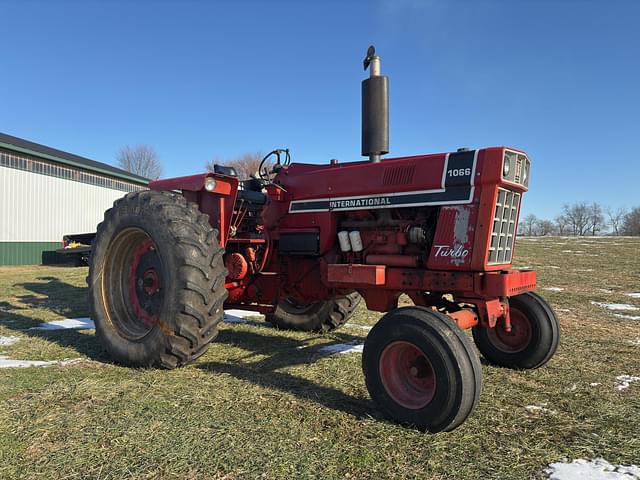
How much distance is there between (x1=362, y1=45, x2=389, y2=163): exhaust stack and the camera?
14.0 ft

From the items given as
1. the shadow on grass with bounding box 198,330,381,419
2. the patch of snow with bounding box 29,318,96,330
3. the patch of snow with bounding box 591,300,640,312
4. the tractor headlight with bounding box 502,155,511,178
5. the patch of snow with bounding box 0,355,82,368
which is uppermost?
the tractor headlight with bounding box 502,155,511,178

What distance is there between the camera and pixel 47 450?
2.63m

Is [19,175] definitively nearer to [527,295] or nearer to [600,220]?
[527,295]

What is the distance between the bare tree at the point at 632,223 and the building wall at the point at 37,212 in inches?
4166

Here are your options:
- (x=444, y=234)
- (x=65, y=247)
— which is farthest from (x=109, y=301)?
(x=65, y=247)

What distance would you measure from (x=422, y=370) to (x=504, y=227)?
1417mm

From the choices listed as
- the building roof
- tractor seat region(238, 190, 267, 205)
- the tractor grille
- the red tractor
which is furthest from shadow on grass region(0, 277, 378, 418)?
the building roof

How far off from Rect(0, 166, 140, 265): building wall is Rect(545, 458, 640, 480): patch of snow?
22.0m

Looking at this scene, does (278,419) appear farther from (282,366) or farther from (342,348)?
(342,348)

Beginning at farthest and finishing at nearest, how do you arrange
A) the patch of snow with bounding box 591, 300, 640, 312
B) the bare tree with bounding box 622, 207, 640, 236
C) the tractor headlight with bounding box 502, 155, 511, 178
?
the bare tree with bounding box 622, 207, 640, 236 < the patch of snow with bounding box 591, 300, 640, 312 < the tractor headlight with bounding box 502, 155, 511, 178

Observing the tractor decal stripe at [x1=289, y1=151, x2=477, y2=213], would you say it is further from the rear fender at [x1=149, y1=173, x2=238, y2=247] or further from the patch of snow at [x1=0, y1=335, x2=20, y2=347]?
the patch of snow at [x1=0, y1=335, x2=20, y2=347]

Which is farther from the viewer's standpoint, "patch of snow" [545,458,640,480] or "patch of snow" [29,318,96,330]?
"patch of snow" [29,318,96,330]

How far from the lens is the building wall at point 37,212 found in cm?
1930

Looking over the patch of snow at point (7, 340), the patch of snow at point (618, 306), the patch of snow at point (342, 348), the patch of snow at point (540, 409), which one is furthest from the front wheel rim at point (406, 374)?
the patch of snow at point (618, 306)
